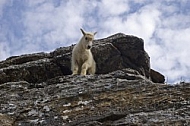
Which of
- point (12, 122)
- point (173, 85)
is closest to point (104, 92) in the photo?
point (173, 85)

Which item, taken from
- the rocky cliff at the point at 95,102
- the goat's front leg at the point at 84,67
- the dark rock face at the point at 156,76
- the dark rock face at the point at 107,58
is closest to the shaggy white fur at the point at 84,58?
the goat's front leg at the point at 84,67

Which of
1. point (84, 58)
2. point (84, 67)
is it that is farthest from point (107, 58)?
point (84, 67)

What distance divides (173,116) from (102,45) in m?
11.9

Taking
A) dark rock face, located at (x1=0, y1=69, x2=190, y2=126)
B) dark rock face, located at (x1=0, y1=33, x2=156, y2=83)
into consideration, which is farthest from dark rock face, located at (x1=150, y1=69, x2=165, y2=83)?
dark rock face, located at (x1=0, y1=69, x2=190, y2=126)

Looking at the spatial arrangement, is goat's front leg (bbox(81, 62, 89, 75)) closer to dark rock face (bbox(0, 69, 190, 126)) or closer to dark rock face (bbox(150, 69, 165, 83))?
dark rock face (bbox(150, 69, 165, 83))

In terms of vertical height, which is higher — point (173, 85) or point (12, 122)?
point (173, 85)

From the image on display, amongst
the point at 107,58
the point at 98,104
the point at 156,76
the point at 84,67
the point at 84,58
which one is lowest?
the point at 98,104

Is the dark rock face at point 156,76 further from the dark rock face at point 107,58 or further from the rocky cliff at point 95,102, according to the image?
the rocky cliff at point 95,102

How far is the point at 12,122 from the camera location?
1062cm

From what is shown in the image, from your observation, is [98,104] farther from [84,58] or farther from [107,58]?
[107,58]

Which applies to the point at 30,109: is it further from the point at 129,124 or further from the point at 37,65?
the point at 37,65

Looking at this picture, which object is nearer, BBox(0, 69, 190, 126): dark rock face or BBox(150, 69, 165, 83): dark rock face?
BBox(0, 69, 190, 126): dark rock face

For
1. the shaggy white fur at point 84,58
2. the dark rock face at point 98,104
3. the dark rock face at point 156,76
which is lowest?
the dark rock face at point 98,104

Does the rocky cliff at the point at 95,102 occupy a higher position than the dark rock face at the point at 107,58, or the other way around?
the dark rock face at the point at 107,58
